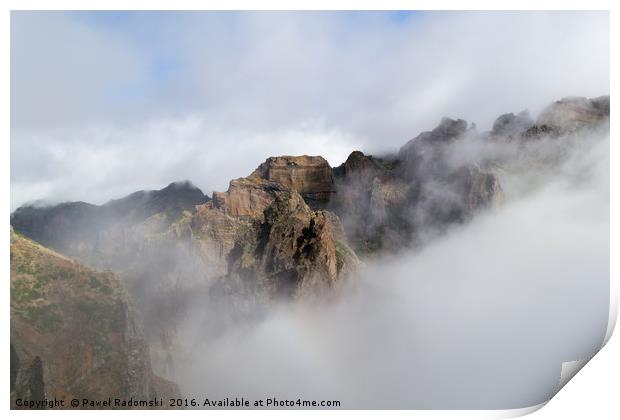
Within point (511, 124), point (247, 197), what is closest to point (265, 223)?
point (247, 197)

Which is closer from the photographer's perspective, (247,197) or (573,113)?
A: (573,113)

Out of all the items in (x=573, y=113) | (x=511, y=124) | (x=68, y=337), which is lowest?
(x=68, y=337)

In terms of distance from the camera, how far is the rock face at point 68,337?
479 inches

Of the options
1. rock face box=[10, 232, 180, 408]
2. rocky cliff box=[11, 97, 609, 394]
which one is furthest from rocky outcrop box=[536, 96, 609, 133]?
rock face box=[10, 232, 180, 408]

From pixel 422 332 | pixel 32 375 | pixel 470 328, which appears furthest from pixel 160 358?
Result: pixel 470 328

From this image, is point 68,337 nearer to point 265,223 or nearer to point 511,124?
point 265,223

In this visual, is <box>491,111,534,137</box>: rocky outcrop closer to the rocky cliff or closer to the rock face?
the rocky cliff

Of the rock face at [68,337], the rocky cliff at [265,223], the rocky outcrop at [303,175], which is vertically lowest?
the rock face at [68,337]

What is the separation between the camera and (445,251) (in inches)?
1088

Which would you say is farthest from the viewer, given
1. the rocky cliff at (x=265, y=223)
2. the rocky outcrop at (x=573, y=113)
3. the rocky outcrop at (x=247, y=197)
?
the rocky outcrop at (x=247, y=197)

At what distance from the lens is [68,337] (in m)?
12.5

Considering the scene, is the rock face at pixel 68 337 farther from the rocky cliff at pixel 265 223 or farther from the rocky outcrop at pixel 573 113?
the rocky outcrop at pixel 573 113

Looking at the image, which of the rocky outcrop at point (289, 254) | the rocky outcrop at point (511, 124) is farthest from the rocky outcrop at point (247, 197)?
the rocky outcrop at point (511, 124)
